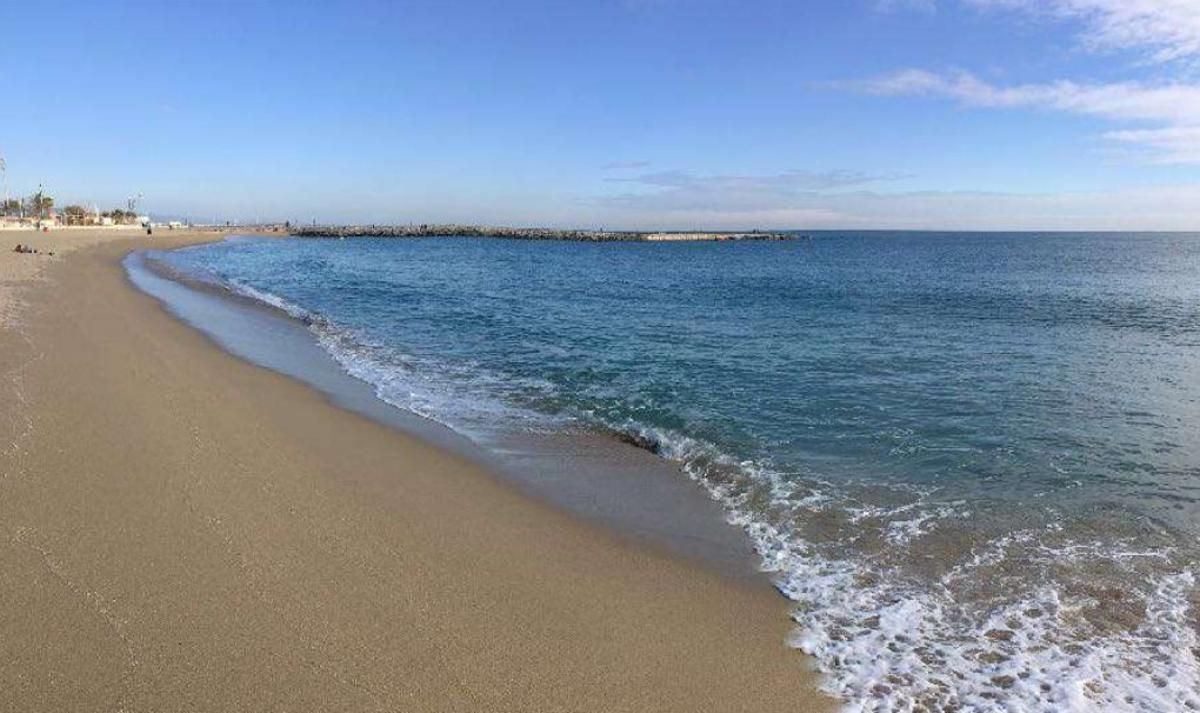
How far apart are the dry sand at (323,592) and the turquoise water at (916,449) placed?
1.22 metres

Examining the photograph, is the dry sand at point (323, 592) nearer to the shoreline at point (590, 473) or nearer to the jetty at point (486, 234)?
the shoreline at point (590, 473)

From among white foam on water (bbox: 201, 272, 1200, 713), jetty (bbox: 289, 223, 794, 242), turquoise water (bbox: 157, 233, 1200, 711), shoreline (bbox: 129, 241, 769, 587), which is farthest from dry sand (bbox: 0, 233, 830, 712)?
jetty (bbox: 289, 223, 794, 242)

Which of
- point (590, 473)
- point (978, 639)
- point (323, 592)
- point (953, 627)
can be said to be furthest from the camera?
point (590, 473)

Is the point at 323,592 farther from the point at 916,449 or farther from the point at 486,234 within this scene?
the point at 486,234

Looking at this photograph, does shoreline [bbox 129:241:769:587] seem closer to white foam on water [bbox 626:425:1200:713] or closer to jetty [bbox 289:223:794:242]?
white foam on water [bbox 626:425:1200:713]

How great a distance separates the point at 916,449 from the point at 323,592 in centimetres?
875

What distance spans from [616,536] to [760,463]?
3.36m

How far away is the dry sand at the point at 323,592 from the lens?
4438mm

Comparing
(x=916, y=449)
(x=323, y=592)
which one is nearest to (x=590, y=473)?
(x=323, y=592)

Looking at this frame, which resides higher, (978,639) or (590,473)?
(590,473)

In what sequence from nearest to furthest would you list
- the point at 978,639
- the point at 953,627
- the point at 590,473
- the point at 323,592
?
the point at 323,592 → the point at 978,639 → the point at 953,627 → the point at 590,473

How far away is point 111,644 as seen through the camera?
15.0 feet

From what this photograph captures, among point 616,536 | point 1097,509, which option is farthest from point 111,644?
point 1097,509

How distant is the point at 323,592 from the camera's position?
5516mm
